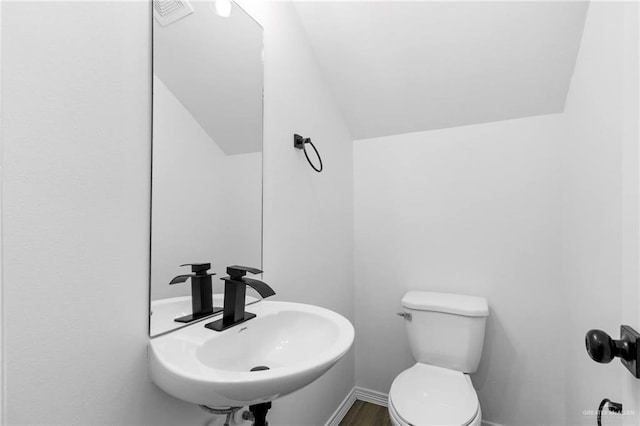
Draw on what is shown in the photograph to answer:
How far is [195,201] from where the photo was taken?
3.28 feet

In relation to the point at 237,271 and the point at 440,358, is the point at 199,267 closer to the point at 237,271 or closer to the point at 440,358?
the point at 237,271

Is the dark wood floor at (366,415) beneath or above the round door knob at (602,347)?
beneath

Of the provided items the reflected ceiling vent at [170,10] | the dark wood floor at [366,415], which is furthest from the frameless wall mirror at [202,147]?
the dark wood floor at [366,415]

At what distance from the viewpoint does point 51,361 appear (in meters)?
0.62

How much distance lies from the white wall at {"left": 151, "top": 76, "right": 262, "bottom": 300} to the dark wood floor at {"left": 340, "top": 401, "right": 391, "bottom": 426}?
129cm

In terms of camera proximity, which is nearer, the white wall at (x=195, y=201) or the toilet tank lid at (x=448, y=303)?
the white wall at (x=195, y=201)

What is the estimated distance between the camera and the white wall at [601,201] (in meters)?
0.58

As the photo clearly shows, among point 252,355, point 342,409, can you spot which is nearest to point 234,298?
point 252,355

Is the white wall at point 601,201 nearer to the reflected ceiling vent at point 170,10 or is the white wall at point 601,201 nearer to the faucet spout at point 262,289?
the faucet spout at point 262,289

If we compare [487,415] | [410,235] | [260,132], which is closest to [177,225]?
[260,132]

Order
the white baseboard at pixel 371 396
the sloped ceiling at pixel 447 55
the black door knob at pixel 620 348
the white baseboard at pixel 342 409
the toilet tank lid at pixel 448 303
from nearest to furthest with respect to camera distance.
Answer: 1. the black door knob at pixel 620 348
2. the sloped ceiling at pixel 447 55
3. the toilet tank lid at pixel 448 303
4. the white baseboard at pixel 342 409
5. the white baseboard at pixel 371 396

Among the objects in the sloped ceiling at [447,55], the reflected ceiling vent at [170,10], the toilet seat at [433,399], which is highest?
the sloped ceiling at [447,55]

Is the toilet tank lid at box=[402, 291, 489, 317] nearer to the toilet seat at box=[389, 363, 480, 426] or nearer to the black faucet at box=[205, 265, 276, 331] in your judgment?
the toilet seat at box=[389, 363, 480, 426]

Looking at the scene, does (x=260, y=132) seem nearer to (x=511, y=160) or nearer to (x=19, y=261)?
(x=19, y=261)
